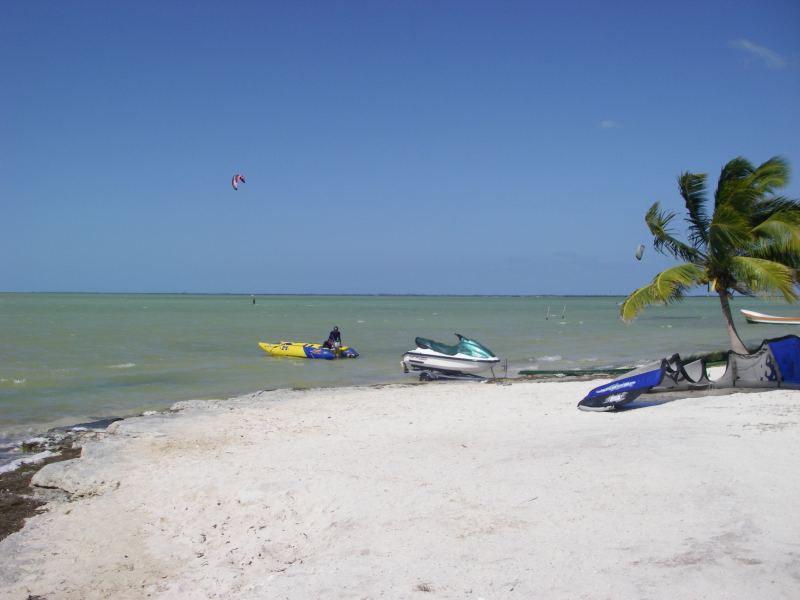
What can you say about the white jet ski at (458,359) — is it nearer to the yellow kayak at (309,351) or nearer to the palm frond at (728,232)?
the palm frond at (728,232)

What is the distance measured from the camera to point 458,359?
18.4m

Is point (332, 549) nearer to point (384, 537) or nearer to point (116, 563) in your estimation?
point (384, 537)


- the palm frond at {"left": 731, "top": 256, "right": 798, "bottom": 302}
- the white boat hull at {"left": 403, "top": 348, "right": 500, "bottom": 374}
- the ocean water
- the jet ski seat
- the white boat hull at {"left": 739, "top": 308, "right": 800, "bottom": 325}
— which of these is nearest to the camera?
the palm frond at {"left": 731, "top": 256, "right": 798, "bottom": 302}

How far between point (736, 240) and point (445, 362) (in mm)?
7846

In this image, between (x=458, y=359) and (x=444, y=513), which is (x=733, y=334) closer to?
(x=458, y=359)

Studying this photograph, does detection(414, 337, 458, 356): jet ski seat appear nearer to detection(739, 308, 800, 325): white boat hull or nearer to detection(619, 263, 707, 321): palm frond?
detection(619, 263, 707, 321): palm frond

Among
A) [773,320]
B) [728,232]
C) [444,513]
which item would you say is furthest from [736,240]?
[773,320]

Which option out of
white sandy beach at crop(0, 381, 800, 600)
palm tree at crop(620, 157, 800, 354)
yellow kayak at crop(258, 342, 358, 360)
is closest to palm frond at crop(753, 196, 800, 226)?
palm tree at crop(620, 157, 800, 354)

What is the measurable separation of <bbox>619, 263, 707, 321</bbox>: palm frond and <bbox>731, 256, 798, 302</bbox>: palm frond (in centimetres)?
80

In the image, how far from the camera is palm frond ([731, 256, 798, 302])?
43.4 feet

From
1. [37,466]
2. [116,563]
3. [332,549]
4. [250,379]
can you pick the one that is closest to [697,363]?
[332,549]

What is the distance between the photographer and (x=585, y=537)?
5.13 metres

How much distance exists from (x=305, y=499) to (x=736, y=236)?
37.5 ft

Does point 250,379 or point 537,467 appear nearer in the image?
point 537,467
